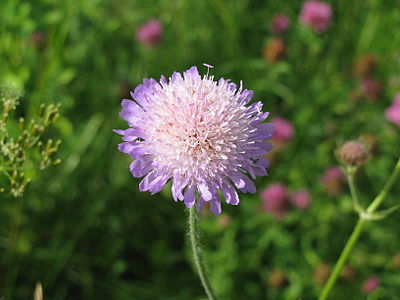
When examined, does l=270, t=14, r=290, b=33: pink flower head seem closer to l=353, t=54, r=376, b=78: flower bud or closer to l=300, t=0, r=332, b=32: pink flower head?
l=300, t=0, r=332, b=32: pink flower head

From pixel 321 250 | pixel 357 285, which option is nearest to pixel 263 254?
pixel 321 250

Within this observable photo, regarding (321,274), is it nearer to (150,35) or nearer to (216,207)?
(216,207)

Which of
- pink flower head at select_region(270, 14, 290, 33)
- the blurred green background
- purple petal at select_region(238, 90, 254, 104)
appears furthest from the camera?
pink flower head at select_region(270, 14, 290, 33)

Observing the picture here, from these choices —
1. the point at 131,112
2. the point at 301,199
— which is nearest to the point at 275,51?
the point at 301,199

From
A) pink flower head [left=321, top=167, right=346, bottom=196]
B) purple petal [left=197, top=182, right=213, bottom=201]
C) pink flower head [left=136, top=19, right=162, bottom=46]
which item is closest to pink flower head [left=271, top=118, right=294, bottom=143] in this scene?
pink flower head [left=321, top=167, right=346, bottom=196]

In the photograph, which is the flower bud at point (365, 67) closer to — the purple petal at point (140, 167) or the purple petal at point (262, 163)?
the purple petal at point (262, 163)

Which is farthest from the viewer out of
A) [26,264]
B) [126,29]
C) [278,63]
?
[126,29]

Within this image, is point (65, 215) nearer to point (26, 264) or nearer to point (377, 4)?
point (26, 264)

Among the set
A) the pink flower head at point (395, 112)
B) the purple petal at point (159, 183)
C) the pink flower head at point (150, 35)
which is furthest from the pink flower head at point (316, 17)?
the purple petal at point (159, 183)
